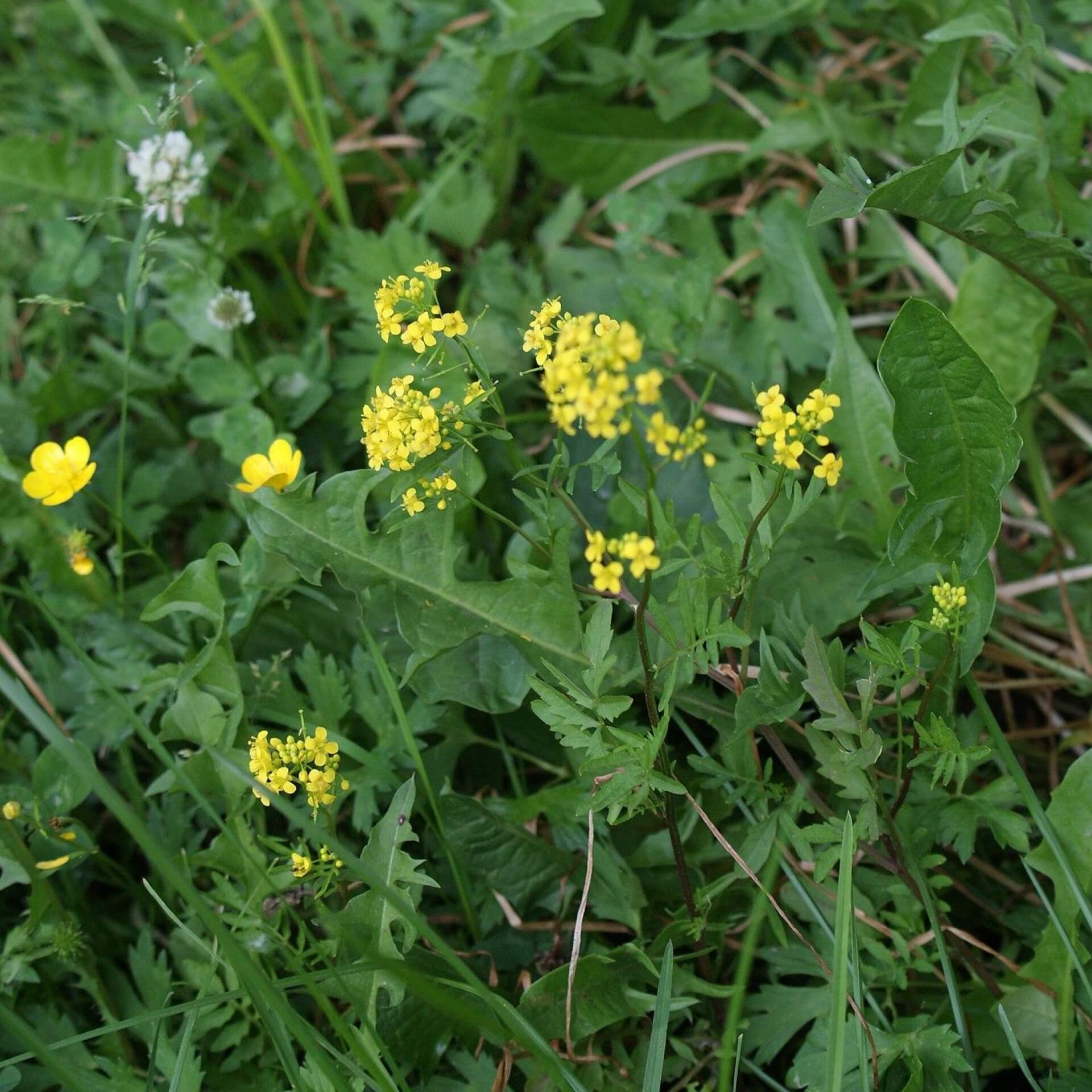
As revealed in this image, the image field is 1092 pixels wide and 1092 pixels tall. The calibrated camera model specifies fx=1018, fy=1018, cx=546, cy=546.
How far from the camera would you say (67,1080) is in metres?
1.34

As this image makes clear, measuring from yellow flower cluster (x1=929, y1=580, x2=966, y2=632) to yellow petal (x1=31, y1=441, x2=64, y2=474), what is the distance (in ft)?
5.23

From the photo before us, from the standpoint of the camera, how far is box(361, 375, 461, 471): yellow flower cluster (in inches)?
54.2

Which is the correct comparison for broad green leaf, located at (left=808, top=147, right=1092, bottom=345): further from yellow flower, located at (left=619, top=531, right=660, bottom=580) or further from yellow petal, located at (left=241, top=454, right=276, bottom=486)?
yellow petal, located at (left=241, top=454, right=276, bottom=486)

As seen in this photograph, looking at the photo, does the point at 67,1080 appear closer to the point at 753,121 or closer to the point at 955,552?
the point at 955,552

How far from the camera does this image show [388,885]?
159 centimetres

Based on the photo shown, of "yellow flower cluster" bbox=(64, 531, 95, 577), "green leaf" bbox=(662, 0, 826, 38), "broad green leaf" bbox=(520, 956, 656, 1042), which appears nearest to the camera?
"broad green leaf" bbox=(520, 956, 656, 1042)

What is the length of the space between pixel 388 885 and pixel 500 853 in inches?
9.1

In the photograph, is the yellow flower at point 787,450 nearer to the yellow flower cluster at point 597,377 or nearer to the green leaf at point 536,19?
the yellow flower cluster at point 597,377

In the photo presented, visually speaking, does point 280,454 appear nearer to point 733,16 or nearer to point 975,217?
point 975,217

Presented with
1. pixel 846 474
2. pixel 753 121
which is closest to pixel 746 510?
pixel 846 474

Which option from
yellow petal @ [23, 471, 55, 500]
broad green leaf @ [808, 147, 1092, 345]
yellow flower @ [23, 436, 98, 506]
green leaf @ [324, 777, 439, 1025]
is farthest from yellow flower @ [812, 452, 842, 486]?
yellow petal @ [23, 471, 55, 500]

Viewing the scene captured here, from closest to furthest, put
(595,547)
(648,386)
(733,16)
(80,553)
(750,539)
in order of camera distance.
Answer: (648,386) → (595,547) → (750,539) → (80,553) → (733,16)

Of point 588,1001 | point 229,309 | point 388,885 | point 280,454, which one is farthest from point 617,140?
point 588,1001

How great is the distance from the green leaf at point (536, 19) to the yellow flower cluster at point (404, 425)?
4.01 ft
